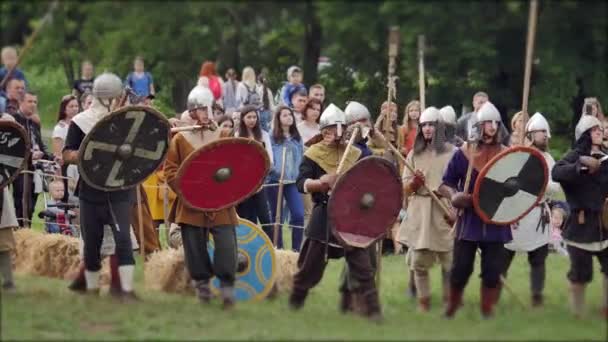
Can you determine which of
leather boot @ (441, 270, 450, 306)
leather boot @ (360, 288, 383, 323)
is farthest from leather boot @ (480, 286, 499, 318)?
leather boot @ (441, 270, 450, 306)

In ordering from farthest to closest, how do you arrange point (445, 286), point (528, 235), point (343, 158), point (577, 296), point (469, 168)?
point (528, 235) → point (445, 286) → point (577, 296) → point (343, 158) → point (469, 168)

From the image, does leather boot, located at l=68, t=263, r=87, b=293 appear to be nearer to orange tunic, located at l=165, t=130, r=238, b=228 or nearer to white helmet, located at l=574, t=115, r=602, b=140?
orange tunic, located at l=165, t=130, r=238, b=228

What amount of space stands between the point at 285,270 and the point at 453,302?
213 cm

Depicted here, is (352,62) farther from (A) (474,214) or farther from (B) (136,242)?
(A) (474,214)

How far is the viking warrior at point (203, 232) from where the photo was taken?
37.8ft

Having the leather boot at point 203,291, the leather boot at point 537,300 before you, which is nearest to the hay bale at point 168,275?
the leather boot at point 203,291

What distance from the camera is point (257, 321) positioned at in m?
10.6

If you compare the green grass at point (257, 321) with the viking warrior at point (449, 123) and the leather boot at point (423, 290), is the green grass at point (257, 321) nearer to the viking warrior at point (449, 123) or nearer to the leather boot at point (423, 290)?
the leather boot at point (423, 290)

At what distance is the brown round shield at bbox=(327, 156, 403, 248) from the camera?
11.0 metres

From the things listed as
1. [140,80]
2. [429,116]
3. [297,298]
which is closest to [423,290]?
[297,298]

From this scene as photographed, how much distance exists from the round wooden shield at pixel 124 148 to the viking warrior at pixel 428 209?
2052 mm

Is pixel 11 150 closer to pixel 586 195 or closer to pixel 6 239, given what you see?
pixel 6 239

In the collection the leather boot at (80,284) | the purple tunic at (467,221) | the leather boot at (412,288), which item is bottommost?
the leather boot at (412,288)

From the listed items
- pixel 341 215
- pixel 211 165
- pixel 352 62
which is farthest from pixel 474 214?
pixel 352 62
